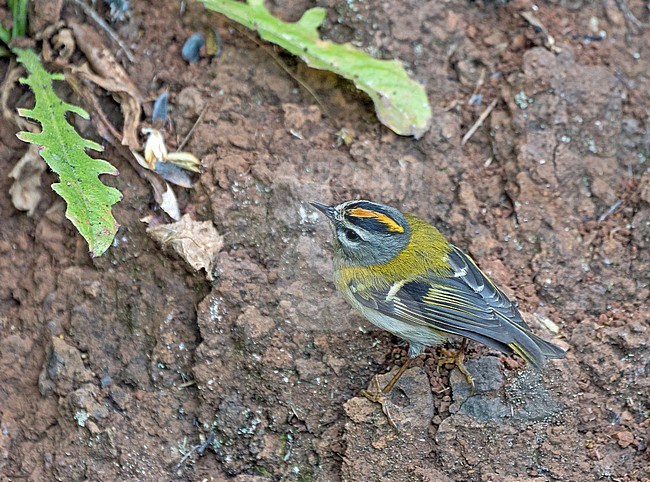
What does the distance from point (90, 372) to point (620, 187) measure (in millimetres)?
3554

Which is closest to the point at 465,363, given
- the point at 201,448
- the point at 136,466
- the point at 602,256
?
the point at 602,256

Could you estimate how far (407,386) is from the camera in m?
4.48

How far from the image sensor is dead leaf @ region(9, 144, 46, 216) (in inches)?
197

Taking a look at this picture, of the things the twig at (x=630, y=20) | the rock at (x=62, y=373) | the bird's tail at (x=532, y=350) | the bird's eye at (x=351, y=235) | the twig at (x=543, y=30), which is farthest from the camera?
the twig at (x=630, y=20)

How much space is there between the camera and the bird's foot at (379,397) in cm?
434

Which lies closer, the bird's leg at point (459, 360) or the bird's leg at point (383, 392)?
the bird's leg at point (383, 392)

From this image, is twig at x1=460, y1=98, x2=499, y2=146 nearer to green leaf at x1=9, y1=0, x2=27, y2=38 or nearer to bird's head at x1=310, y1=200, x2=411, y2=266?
bird's head at x1=310, y1=200, x2=411, y2=266

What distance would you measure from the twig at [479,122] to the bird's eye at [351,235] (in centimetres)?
126

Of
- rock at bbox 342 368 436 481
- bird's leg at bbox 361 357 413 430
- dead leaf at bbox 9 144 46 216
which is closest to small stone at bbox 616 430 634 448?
rock at bbox 342 368 436 481

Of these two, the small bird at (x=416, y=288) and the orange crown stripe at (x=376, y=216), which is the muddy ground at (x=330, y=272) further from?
the orange crown stripe at (x=376, y=216)

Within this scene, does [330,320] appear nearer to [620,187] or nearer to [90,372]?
[90,372]

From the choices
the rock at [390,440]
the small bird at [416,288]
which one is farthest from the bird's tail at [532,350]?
the rock at [390,440]

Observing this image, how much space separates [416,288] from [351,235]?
48 cm

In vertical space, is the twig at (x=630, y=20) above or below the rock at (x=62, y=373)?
above
